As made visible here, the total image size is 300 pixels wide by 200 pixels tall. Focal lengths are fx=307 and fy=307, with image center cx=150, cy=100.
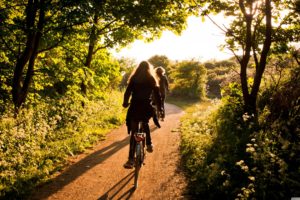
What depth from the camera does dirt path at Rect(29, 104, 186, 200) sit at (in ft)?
21.3

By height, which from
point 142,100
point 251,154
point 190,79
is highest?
point 190,79

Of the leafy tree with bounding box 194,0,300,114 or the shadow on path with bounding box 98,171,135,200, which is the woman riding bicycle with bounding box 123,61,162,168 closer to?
the shadow on path with bounding box 98,171,135,200

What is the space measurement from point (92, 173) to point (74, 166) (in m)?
0.79

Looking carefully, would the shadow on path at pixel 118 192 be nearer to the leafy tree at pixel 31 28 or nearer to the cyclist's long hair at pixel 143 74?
the cyclist's long hair at pixel 143 74

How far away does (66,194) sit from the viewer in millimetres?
6465

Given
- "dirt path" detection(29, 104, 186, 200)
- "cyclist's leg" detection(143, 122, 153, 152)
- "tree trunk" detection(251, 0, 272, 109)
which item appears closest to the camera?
"dirt path" detection(29, 104, 186, 200)

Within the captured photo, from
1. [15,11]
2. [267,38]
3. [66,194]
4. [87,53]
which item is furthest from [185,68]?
[66,194]

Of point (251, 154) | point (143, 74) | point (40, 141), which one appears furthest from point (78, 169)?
point (251, 154)

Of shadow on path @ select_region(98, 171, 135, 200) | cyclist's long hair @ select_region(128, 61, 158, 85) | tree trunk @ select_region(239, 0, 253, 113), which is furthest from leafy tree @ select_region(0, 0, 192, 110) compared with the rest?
shadow on path @ select_region(98, 171, 135, 200)

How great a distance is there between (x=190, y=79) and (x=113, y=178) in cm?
3105

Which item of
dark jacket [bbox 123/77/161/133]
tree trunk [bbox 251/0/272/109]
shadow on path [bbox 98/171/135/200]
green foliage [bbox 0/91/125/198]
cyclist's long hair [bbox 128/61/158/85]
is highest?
tree trunk [bbox 251/0/272/109]

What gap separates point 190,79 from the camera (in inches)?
1483

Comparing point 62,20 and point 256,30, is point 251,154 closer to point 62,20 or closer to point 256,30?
point 256,30

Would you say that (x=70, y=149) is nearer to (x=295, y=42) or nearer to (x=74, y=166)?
(x=74, y=166)
